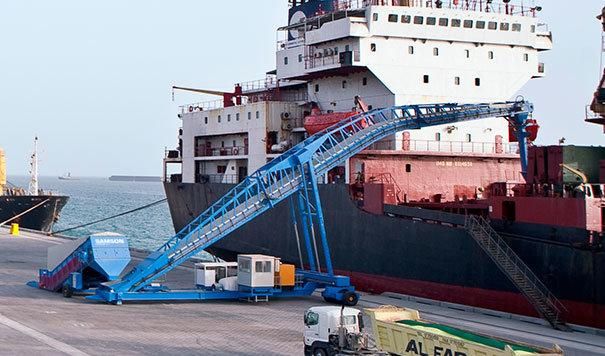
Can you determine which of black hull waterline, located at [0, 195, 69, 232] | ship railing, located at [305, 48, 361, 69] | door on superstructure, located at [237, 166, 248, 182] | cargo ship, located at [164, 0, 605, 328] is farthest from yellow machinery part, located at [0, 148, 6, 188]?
ship railing, located at [305, 48, 361, 69]

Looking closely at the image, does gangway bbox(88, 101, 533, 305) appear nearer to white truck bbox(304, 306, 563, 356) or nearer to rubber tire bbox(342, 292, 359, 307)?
rubber tire bbox(342, 292, 359, 307)

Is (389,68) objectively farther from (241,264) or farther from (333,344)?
(333,344)

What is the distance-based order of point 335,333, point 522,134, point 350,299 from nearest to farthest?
1. point 335,333
2. point 350,299
3. point 522,134

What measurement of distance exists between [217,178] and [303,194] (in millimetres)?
15108

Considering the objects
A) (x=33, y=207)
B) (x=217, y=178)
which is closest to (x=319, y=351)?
(x=217, y=178)

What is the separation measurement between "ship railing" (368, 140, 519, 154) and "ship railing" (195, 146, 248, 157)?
9653 millimetres

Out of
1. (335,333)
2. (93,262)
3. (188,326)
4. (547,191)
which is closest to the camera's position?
(335,333)

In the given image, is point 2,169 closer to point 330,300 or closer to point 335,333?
point 330,300

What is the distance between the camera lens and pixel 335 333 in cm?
2000

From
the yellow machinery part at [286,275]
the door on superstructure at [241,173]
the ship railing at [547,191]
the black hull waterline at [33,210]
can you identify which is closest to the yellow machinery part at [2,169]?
the black hull waterline at [33,210]

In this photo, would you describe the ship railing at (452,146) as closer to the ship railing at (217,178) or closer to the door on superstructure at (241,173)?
the door on superstructure at (241,173)

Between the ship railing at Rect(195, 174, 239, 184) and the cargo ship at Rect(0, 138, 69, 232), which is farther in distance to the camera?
the cargo ship at Rect(0, 138, 69, 232)

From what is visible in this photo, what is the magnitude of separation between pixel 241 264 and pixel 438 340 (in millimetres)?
12938

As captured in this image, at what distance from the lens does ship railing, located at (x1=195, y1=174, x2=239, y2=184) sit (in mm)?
44938
